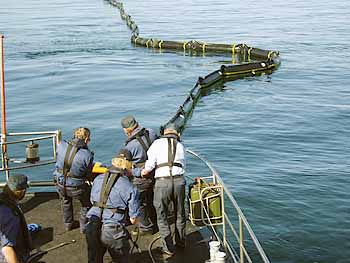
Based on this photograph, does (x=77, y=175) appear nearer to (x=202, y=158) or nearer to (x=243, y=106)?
(x=202, y=158)

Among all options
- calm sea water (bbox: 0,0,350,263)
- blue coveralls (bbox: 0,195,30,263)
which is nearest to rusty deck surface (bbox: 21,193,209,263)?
blue coveralls (bbox: 0,195,30,263)

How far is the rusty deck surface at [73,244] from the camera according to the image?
985cm

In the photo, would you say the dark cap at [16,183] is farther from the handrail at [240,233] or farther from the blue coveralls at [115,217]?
the handrail at [240,233]

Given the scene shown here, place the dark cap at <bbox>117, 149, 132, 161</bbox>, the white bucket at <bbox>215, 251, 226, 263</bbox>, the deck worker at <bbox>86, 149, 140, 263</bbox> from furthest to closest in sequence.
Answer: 1. the dark cap at <bbox>117, 149, 132, 161</bbox>
2. the white bucket at <bbox>215, 251, 226, 263</bbox>
3. the deck worker at <bbox>86, 149, 140, 263</bbox>

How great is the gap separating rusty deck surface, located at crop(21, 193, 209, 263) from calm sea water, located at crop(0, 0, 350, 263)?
236 inches

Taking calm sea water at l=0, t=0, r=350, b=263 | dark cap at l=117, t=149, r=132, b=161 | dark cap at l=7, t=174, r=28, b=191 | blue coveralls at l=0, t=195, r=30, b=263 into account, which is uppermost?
dark cap at l=7, t=174, r=28, b=191

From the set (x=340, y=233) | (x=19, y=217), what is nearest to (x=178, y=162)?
(x=19, y=217)

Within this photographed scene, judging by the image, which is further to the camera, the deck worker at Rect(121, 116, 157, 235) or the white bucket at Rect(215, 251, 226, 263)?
the deck worker at Rect(121, 116, 157, 235)

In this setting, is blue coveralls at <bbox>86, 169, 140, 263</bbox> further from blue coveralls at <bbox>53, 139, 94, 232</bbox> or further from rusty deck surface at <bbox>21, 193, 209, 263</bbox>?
blue coveralls at <bbox>53, 139, 94, 232</bbox>

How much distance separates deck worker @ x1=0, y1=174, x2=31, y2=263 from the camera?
7125 mm

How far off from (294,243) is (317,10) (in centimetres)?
8940

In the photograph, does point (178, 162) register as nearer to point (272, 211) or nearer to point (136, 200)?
point (136, 200)

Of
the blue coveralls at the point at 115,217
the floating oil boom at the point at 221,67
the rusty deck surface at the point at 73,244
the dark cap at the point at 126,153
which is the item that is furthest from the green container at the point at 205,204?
the floating oil boom at the point at 221,67

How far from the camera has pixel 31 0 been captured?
448ft
